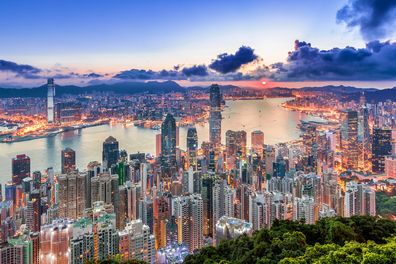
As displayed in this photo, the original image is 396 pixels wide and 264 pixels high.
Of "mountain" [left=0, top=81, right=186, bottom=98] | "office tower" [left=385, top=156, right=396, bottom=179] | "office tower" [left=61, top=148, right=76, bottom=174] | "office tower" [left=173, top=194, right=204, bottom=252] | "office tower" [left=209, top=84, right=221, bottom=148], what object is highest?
"mountain" [left=0, top=81, right=186, bottom=98]

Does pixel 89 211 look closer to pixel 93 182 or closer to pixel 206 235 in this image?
pixel 93 182

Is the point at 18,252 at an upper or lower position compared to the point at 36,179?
lower

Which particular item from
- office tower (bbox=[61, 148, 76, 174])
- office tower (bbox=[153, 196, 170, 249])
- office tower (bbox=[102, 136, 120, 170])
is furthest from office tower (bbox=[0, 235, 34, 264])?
office tower (bbox=[102, 136, 120, 170])

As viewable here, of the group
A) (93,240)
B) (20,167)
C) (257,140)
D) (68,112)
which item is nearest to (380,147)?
(257,140)

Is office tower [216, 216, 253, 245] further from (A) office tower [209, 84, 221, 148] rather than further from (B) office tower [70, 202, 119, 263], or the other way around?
(A) office tower [209, 84, 221, 148]

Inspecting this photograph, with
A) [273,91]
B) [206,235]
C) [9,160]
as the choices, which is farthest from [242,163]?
[9,160]

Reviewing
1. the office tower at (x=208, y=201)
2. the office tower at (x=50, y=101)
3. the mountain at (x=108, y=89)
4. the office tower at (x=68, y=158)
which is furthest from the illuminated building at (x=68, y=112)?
the office tower at (x=208, y=201)

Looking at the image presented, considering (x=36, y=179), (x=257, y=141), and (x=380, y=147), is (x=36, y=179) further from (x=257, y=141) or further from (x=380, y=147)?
(x=380, y=147)
